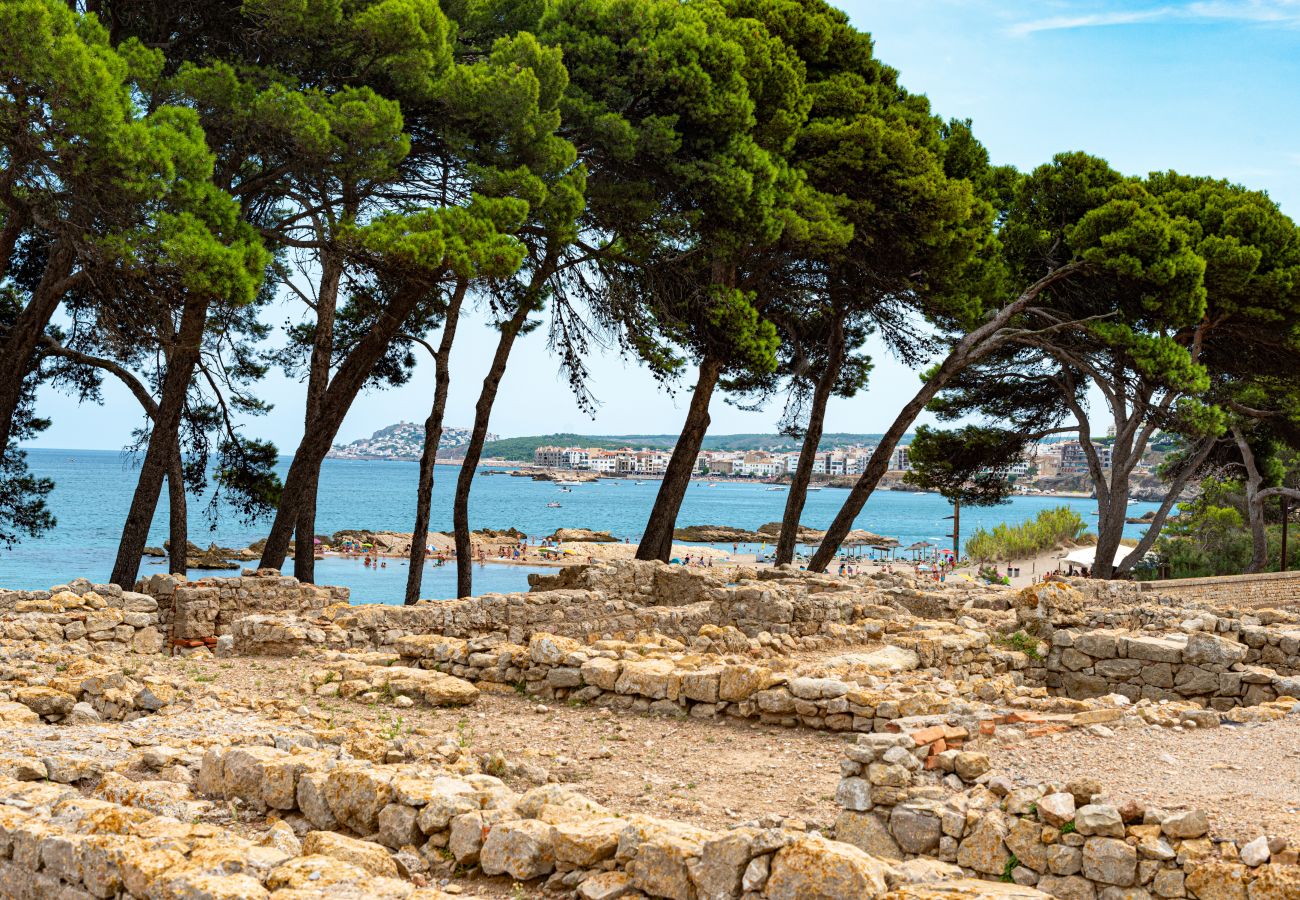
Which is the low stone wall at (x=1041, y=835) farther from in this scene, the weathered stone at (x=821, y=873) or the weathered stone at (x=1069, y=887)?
the weathered stone at (x=821, y=873)

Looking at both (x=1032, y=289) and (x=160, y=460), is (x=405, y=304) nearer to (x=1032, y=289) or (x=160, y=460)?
(x=160, y=460)

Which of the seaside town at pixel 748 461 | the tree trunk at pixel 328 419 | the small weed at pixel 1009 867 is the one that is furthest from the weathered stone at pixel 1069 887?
the seaside town at pixel 748 461

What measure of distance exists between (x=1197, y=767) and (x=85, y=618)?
11011 mm

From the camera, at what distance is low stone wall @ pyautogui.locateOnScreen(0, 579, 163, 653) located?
1147cm

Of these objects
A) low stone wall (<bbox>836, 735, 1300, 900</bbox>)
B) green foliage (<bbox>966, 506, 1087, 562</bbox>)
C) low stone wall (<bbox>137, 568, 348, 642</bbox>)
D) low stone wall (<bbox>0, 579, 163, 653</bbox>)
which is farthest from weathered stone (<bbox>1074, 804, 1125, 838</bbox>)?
green foliage (<bbox>966, 506, 1087, 562</bbox>)

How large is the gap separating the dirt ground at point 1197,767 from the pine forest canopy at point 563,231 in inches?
Answer: 424

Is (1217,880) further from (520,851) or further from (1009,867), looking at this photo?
(520,851)

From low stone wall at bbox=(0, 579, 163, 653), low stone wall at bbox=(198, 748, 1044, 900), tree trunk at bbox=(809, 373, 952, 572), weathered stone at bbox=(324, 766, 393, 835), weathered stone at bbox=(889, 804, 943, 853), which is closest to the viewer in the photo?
low stone wall at bbox=(198, 748, 1044, 900)

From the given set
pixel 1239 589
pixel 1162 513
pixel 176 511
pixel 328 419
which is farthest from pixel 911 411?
pixel 176 511

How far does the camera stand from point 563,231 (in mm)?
16766

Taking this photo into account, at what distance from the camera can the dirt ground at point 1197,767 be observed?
5180 mm

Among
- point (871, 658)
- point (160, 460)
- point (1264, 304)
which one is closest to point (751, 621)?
point (871, 658)

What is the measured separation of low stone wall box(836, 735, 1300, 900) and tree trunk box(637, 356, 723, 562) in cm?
1431

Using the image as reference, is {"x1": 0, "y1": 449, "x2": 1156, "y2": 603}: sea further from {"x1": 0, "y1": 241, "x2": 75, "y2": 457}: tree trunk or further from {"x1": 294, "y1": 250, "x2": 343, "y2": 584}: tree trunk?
{"x1": 0, "y1": 241, "x2": 75, "y2": 457}: tree trunk
